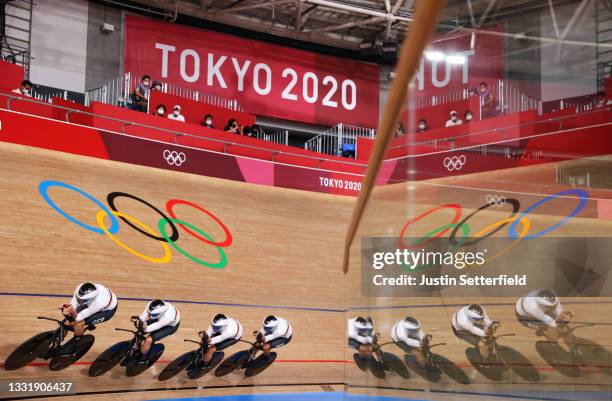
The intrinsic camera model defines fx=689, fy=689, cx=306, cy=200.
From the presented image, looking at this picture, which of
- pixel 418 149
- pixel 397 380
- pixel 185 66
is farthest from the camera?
pixel 185 66

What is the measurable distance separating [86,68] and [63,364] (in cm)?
757

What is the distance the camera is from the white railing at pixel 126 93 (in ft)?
39.0

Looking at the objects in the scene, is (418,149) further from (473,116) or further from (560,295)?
(560,295)

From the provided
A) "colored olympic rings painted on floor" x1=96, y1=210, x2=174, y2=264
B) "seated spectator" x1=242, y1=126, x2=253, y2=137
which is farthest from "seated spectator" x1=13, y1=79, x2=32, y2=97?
"seated spectator" x1=242, y1=126, x2=253, y2=137

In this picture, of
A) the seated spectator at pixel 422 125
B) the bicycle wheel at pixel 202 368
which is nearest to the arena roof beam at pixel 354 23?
the bicycle wheel at pixel 202 368

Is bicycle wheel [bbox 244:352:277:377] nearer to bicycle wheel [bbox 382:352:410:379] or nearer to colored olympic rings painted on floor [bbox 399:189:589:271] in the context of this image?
bicycle wheel [bbox 382:352:410:379]

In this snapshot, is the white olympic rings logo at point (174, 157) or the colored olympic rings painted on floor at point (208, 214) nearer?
the colored olympic rings painted on floor at point (208, 214)

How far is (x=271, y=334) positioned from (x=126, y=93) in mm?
5056

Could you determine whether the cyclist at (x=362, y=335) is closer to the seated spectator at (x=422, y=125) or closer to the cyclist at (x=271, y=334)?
the seated spectator at (x=422, y=125)

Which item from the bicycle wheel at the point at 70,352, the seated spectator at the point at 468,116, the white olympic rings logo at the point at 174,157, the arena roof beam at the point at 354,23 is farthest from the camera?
the arena roof beam at the point at 354,23

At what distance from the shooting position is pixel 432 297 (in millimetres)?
1621

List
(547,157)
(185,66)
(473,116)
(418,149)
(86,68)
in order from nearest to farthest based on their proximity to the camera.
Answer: (547,157) → (473,116) → (418,149) → (86,68) → (185,66)

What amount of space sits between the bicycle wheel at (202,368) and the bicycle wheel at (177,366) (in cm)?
10

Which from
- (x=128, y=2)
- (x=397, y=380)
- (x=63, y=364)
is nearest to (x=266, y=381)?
(x=63, y=364)
